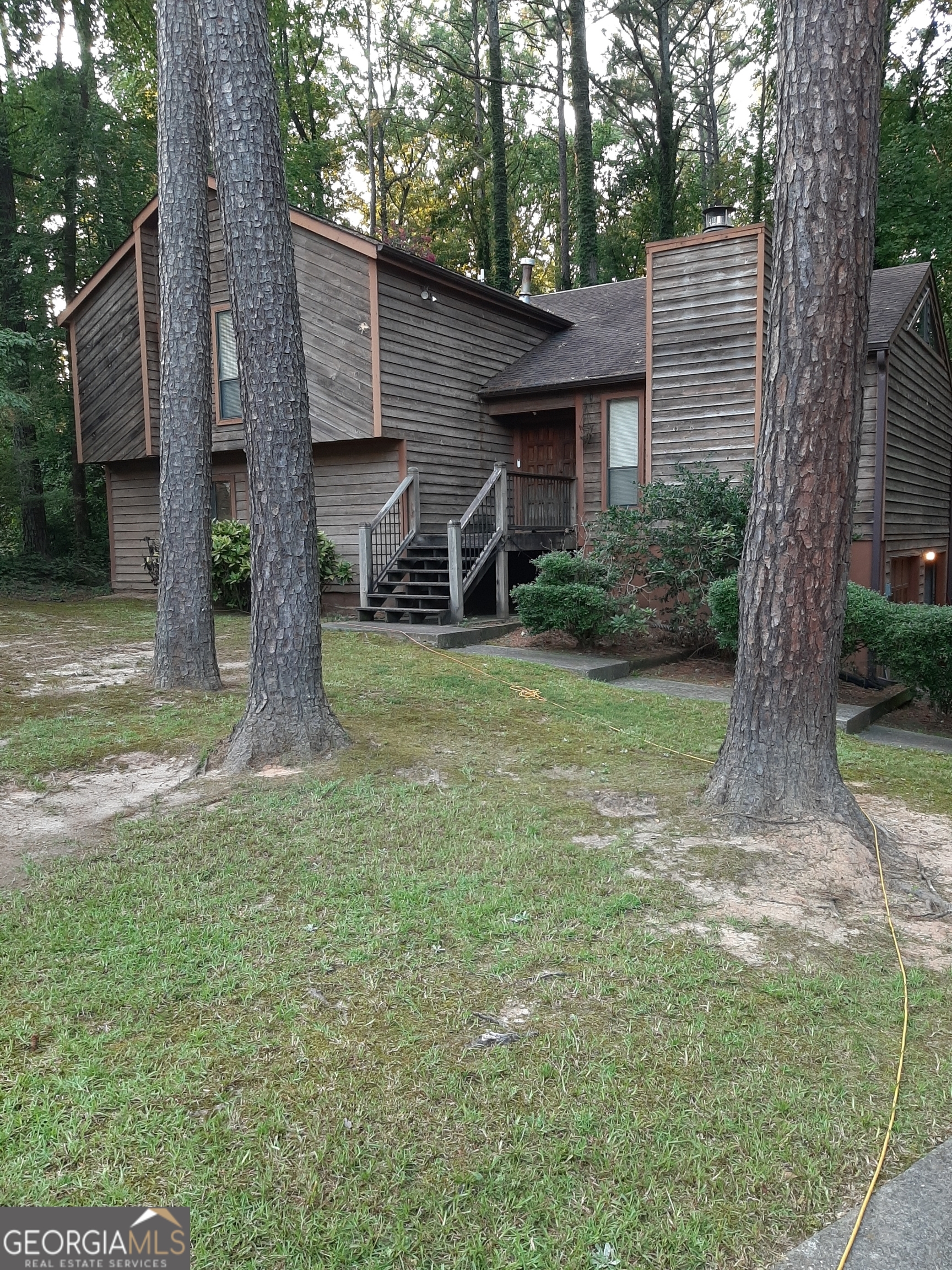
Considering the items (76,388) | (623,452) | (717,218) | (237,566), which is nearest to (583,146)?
(717,218)

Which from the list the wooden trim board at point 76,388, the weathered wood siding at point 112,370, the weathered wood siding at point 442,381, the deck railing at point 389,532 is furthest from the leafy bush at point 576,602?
the wooden trim board at point 76,388

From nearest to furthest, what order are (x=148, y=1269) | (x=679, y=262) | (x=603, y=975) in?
1. (x=148, y=1269)
2. (x=603, y=975)
3. (x=679, y=262)

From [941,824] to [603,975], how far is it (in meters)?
2.65

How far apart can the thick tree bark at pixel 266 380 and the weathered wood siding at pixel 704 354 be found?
7.40 m

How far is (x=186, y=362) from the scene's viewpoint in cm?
759

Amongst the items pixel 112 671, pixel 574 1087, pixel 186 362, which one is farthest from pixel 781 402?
pixel 112 671

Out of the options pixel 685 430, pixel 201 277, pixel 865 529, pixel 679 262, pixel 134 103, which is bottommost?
pixel 865 529

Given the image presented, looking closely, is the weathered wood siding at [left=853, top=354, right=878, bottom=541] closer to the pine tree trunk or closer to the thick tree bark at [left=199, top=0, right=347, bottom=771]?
the thick tree bark at [left=199, top=0, right=347, bottom=771]

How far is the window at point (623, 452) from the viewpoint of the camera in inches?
532

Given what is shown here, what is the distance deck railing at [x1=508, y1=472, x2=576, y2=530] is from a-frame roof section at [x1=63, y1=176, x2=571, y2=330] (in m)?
3.02

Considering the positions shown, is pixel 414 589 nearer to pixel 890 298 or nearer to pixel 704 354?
pixel 704 354

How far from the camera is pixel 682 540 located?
10203 mm

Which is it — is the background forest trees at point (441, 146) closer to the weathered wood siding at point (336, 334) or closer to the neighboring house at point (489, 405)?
the neighboring house at point (489, 405)

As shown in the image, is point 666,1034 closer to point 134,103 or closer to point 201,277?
point 201,277
